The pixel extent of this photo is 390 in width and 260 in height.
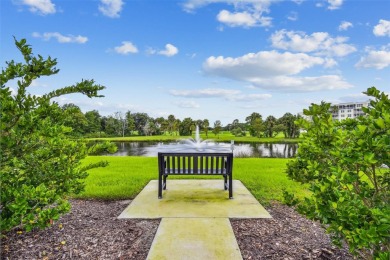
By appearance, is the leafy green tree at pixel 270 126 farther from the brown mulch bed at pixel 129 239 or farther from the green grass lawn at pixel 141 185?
the brown mulch bed at pixel 129 239

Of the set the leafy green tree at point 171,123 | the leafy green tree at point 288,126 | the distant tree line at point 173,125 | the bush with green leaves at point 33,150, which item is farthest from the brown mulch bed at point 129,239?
the leafy green tree at point 171,123

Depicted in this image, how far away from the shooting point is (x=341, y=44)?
11.2m

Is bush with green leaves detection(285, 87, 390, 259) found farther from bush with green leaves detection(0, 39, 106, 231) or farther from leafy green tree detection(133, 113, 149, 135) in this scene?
leafy green tree detection(133, 113, 149, 135)

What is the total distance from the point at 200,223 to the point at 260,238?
2.92 feet

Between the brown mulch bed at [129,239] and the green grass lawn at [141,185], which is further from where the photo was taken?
the green grass lawn at [141,185]

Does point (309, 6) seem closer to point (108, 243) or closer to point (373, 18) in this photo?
point (373, 18)

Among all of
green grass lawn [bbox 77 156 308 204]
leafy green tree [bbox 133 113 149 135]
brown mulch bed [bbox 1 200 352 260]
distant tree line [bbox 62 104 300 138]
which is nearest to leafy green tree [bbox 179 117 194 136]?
distant tree line [bbox 62 104 300 138]

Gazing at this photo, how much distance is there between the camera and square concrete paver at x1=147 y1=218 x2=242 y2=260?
115 inches

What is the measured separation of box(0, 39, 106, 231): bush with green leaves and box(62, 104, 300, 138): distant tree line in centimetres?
4781

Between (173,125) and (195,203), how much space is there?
61.8 metres

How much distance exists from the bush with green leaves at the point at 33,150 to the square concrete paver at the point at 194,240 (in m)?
1.22

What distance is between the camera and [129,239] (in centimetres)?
345

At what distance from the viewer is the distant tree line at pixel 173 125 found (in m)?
55.0

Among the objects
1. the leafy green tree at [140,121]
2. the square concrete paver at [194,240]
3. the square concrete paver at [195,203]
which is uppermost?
the leafy green tree at [140,121]
